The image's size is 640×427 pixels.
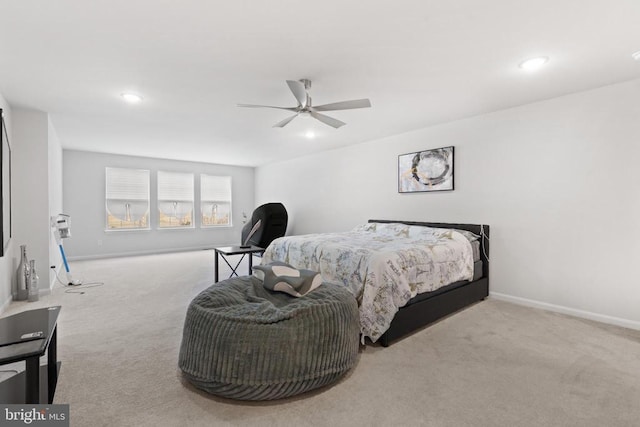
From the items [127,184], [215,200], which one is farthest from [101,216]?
[215,200]

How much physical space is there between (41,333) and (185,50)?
2.10 m

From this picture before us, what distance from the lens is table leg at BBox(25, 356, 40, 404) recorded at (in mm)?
→ 1334

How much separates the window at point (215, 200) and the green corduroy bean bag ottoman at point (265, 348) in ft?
21.7

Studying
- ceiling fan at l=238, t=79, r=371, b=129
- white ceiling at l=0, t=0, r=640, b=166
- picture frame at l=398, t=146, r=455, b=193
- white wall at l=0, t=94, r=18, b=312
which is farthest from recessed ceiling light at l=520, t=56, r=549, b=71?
white wall at l=0, t=94, r=18, b=312

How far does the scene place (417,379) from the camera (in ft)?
6.64

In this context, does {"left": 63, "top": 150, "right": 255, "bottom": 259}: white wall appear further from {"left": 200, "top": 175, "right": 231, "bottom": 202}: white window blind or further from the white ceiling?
the white ceiling

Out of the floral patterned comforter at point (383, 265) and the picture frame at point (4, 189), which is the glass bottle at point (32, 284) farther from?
the floral patterned comforter at point (383, 265)

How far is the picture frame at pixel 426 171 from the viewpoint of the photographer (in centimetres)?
425

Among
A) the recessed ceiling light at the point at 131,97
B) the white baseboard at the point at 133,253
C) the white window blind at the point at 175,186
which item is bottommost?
the white baseboard at the point at 133,253

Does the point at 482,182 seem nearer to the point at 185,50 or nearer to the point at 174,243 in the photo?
the point at 185,50

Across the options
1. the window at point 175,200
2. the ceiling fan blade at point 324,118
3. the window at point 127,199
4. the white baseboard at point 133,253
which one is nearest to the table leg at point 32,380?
the ceiling fan blade at point 324,118

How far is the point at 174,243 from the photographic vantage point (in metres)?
7.70

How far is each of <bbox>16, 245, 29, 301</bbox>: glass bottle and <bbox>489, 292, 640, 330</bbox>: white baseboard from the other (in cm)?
580

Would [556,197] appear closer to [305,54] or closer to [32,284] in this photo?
[305,54]
